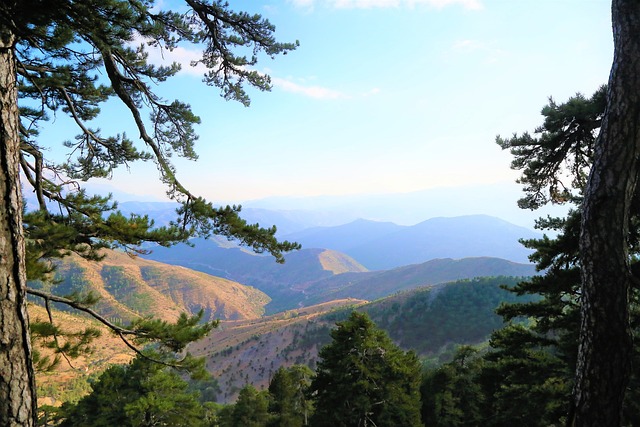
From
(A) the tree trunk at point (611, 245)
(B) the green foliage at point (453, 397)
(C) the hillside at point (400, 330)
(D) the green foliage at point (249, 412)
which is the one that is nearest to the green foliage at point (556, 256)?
(A) the tree trunk at point (611, 245)

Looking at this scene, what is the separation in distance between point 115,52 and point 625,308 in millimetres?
7021

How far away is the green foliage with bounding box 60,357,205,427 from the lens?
14.6m

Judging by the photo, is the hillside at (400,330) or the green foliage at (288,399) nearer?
the green foliage at (288,399)

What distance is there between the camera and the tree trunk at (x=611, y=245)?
11.3 ft

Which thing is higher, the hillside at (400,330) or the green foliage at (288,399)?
the green foliage at (288,399)

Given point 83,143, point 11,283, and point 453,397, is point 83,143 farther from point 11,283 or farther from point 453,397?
point 453,397

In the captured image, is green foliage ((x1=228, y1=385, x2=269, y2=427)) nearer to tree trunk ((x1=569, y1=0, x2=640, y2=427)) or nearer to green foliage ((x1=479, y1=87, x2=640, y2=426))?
green foliage ((x1=479, y1=87, x2=640, y2=426))

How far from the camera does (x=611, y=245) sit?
3.67 meters

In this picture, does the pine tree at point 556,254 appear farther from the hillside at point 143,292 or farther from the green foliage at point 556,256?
the hillside at point 143,292

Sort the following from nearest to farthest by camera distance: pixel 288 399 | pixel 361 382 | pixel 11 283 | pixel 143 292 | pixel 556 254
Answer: pixel 11 283, pixel 556 254, pixel 361 382, pixel 288 399, pixel 143 292

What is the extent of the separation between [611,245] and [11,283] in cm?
565

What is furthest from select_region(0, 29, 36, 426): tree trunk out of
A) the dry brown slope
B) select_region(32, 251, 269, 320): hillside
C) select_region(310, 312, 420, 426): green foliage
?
select_region(32, 251, 269, 320): hillside

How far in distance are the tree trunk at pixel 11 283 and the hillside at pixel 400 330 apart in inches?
3227

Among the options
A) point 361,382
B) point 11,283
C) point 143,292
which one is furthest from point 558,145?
point 143,292
